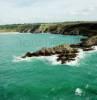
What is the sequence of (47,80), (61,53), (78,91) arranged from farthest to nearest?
(61,53) → (47,80) → (78,91)

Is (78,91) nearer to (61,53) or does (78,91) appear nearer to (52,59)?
(52,59)

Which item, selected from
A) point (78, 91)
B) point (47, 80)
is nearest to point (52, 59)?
point (47, 80)

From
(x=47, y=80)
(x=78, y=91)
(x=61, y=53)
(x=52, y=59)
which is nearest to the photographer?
(x=78, y=91)

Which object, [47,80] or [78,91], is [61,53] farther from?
[78,91]

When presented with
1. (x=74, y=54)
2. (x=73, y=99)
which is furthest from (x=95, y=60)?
(x=73, y=99)

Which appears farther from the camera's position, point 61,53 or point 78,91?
point 61,53

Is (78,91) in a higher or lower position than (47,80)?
higher

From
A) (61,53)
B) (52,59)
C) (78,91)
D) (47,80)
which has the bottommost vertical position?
(52,59)

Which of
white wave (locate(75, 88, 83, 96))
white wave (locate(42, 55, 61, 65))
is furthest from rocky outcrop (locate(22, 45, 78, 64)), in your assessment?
white wave (locate(75, 88, 83, 96))

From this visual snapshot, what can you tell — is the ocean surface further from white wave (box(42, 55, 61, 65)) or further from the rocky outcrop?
the rocky outcrop

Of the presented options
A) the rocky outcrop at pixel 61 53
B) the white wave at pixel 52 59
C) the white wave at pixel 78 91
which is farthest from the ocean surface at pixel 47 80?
the rocky outcrop at pixel 61 53

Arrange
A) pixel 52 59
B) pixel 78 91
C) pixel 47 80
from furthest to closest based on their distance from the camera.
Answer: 1. pixel 52 59
2. pixel 47 80
3. pixel 78 91

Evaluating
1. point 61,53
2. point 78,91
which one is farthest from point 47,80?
point 61,53
